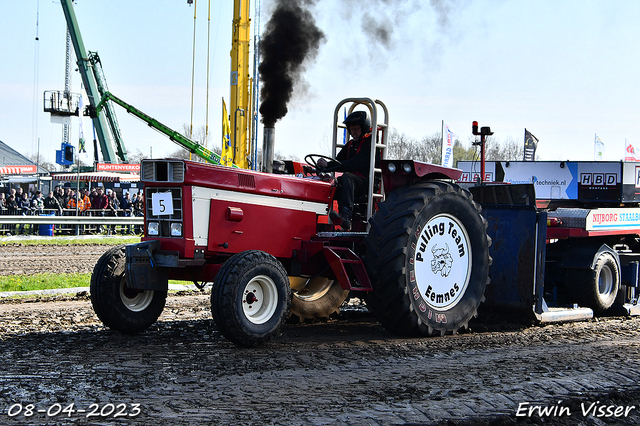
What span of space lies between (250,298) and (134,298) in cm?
137

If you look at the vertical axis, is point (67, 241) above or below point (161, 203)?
below

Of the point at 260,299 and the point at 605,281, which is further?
the point at 605,281

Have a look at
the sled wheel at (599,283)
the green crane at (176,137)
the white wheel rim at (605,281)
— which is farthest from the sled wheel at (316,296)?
the green crane at (176,137)

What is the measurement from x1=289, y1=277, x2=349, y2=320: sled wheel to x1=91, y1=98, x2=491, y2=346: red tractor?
0.23 feet

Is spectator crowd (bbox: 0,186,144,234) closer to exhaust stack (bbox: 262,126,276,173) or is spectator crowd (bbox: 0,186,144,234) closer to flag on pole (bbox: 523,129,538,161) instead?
flag on pole (bbox: 523,129,538,161)

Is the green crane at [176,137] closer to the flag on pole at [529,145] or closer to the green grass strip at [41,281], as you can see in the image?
the flag on pole at [529,145]

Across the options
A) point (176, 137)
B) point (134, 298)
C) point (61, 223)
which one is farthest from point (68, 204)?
point (134, 298)

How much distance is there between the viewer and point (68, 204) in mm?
25219

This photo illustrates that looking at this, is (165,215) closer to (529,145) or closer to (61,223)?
(61,223)

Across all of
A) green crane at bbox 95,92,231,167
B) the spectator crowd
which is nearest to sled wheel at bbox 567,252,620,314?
the spectator crowd

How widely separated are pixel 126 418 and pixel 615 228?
721cm

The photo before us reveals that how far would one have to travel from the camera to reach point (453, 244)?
689 cm

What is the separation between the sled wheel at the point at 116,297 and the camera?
6.17 m

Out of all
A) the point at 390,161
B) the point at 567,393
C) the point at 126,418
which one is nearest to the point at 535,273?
the point at 390,161
